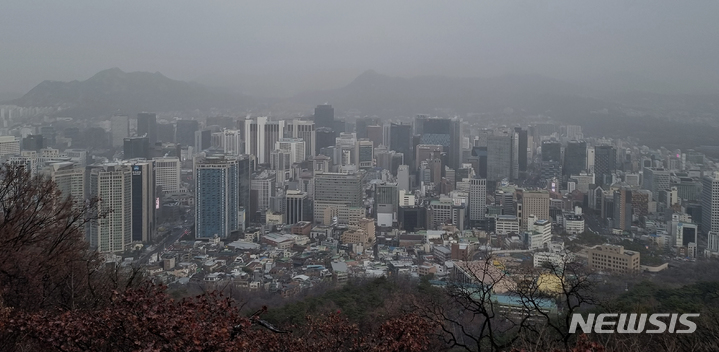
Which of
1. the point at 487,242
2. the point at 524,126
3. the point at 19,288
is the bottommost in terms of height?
the point at 487,242

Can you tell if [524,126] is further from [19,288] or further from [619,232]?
[19,288]

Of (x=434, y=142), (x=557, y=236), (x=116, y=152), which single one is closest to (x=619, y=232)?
(x=557, y=236)

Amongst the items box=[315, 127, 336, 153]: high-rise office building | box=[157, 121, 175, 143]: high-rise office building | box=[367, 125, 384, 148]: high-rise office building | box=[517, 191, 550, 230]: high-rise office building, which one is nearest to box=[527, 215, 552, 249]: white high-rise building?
box=[517, 191, 550, 230]: high-rise office building

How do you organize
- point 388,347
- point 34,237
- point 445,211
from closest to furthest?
point 388,347 < point 34,237 < point 445,211

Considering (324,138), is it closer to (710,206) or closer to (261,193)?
(261,193)

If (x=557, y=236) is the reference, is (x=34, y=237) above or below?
above

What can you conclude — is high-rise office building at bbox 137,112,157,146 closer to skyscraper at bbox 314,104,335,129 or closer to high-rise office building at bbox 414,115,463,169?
skyscraper at bbox 314,104,335,129
